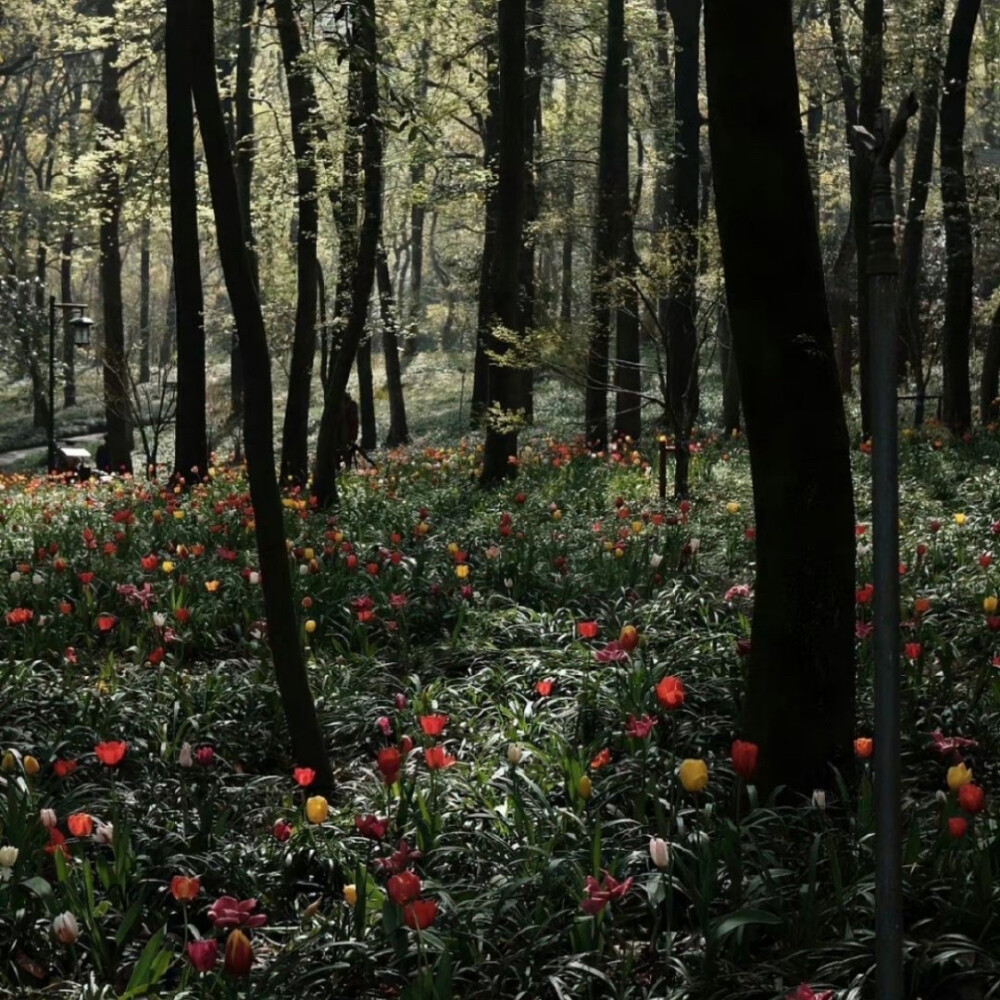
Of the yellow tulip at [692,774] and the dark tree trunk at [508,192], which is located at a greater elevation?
the dark tree trunk at [508,192]

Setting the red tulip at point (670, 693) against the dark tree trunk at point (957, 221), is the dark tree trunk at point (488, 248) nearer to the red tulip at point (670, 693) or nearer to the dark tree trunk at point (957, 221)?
the dark tree trunk at point (957, 221)

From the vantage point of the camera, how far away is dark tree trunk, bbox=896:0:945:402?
43.2 ft

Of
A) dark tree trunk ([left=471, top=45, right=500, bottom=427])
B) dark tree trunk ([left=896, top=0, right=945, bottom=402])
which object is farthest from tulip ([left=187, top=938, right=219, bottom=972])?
dark tree trunk ([left=471, top=45, right=500, bottom=427])

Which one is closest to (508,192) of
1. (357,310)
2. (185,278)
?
Result: (357,310)

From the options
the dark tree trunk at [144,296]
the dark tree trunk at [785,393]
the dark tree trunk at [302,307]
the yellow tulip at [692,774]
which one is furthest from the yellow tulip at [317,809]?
the dark tree trunk at [144,296]

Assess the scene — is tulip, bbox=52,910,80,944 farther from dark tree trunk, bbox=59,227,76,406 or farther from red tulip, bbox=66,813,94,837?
dark tree trunk, bbox=59,227,76,406

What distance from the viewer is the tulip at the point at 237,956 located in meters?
2.85

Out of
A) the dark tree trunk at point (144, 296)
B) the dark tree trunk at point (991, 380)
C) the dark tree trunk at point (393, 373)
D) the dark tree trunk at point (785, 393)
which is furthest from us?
the dark tree trunk at point (144, 296)

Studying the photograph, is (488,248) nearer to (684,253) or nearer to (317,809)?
(684,253)

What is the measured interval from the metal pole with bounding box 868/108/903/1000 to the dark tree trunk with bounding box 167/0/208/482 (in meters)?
11.8

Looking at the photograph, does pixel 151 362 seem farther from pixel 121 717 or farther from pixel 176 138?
pixel 121 717

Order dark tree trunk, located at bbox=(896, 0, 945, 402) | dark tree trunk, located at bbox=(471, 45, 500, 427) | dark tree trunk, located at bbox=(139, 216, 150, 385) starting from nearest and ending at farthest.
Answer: dark tree trunk, located at bbox=(896, 0, 945, 402), dark tree trunk, located at bbox=(471, 45, 500, 427), dark tree trunk, located at bbox=(139, 216, 150, 385)

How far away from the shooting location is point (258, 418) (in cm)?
473

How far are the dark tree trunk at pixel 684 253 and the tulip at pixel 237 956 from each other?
25.5 feet
